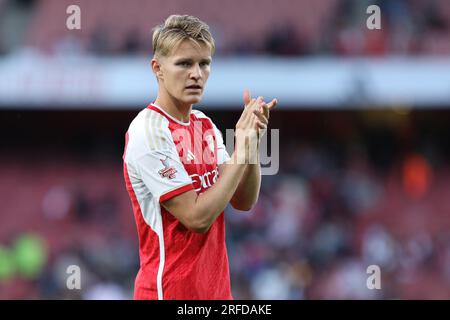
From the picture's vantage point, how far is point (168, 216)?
11.3ft

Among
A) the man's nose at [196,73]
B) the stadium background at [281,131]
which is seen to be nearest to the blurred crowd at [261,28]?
the stadium background at [281,131]

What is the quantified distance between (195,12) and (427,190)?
5.19 meters

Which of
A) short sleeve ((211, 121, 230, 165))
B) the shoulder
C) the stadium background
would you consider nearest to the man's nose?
the shoulder

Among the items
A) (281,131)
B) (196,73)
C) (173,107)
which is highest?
(281,131)

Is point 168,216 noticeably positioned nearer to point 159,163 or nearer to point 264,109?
point 159,163

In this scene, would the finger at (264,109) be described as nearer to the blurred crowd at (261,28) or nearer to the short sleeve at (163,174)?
the short sleeve at (163,174)

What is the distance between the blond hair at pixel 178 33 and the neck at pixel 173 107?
20 centimetres

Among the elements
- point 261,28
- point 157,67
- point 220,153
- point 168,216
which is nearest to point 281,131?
point 261,28

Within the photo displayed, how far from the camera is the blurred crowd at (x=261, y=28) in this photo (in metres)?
13.8

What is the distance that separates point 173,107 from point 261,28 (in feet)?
36.6

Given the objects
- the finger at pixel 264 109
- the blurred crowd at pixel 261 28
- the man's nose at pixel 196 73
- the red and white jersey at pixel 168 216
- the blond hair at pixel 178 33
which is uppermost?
the blurred crowd at pixel 261 28

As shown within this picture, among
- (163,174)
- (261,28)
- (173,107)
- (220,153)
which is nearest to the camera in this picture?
(163,174)

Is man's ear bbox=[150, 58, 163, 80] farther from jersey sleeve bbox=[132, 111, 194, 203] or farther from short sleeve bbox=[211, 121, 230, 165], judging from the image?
short sleeve bbox=[211, 121, 230, 165]

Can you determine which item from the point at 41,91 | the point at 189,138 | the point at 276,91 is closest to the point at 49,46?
the point at 41,91
